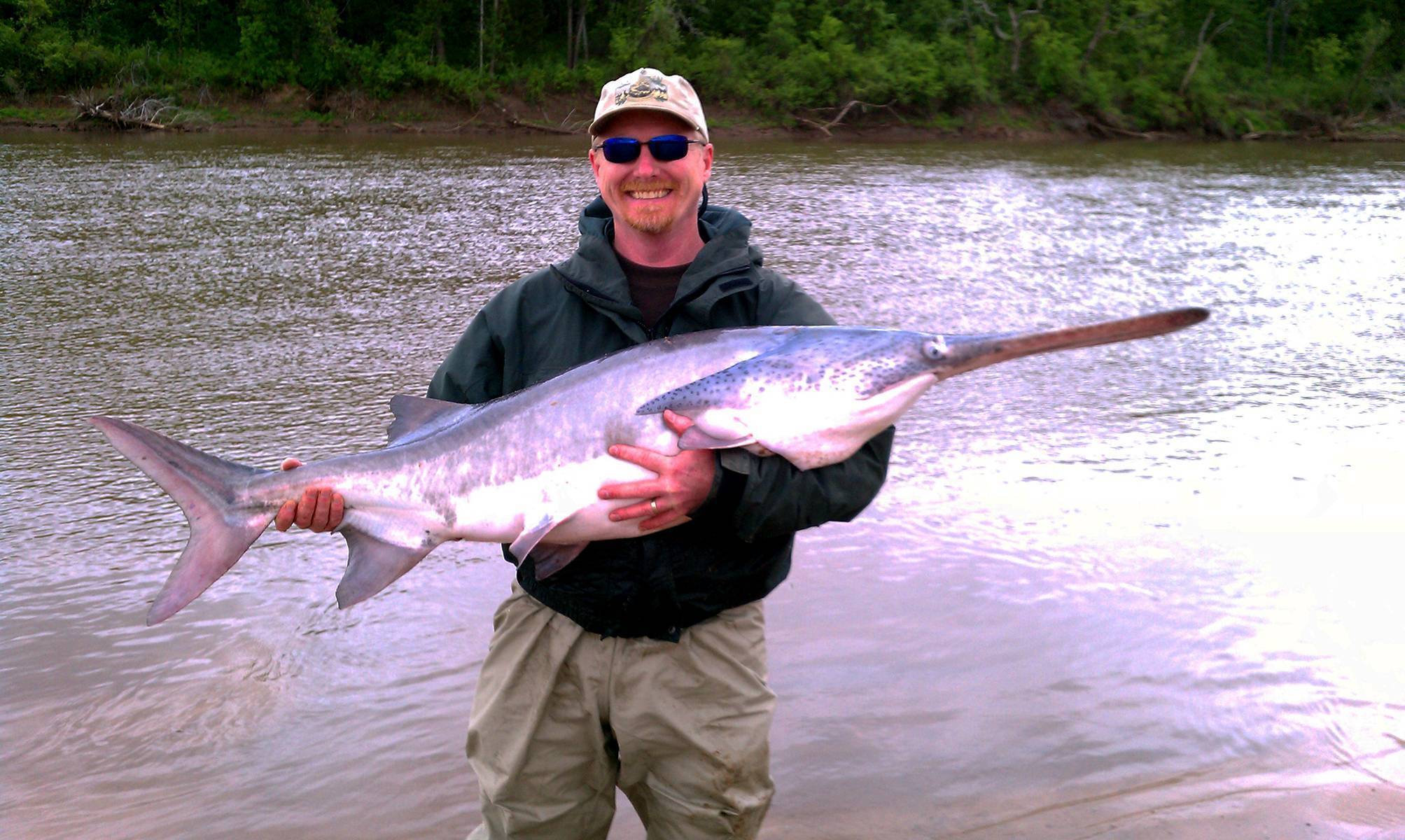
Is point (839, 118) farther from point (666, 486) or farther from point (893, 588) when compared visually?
point (666, 486)

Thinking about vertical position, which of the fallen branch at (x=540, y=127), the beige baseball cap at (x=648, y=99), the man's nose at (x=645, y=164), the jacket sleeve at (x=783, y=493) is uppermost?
the beige baseball cap at (x=648, y=99)

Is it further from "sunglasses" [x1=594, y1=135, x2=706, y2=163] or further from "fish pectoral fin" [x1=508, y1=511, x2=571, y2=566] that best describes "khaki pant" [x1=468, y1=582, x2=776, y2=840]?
"sunglasses" [x1=594, y1=135, x2=706, y2=163]

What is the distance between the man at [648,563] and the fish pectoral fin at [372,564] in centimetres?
9

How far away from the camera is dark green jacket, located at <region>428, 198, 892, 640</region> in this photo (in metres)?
2.53

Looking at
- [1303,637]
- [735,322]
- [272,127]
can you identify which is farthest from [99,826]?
[272,127]

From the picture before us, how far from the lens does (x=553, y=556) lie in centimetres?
265

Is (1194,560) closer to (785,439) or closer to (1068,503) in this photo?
(1068,503)

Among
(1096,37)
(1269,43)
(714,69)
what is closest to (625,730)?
(714,69)

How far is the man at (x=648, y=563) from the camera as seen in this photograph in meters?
2.58

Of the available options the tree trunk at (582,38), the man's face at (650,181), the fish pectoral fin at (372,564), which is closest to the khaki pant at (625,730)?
the fish pectoral fin at (372,564)

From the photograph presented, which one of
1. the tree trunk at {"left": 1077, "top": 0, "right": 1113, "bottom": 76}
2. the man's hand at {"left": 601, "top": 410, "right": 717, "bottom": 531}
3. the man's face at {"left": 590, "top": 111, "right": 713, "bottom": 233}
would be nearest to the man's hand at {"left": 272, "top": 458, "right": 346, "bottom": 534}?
the man's hand at {"left": 601, "top": 410, "right": 717, "bottom": 531}

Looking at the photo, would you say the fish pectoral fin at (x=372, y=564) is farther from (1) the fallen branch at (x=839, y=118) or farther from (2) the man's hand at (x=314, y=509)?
(1) the fallen branch at (x=839, y=118)

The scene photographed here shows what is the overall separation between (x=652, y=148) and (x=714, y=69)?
31.0m

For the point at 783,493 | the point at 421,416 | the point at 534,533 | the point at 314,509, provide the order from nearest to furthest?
the point at 783,493, the point at 534,533, the point at 314,509, the point at 421,416
